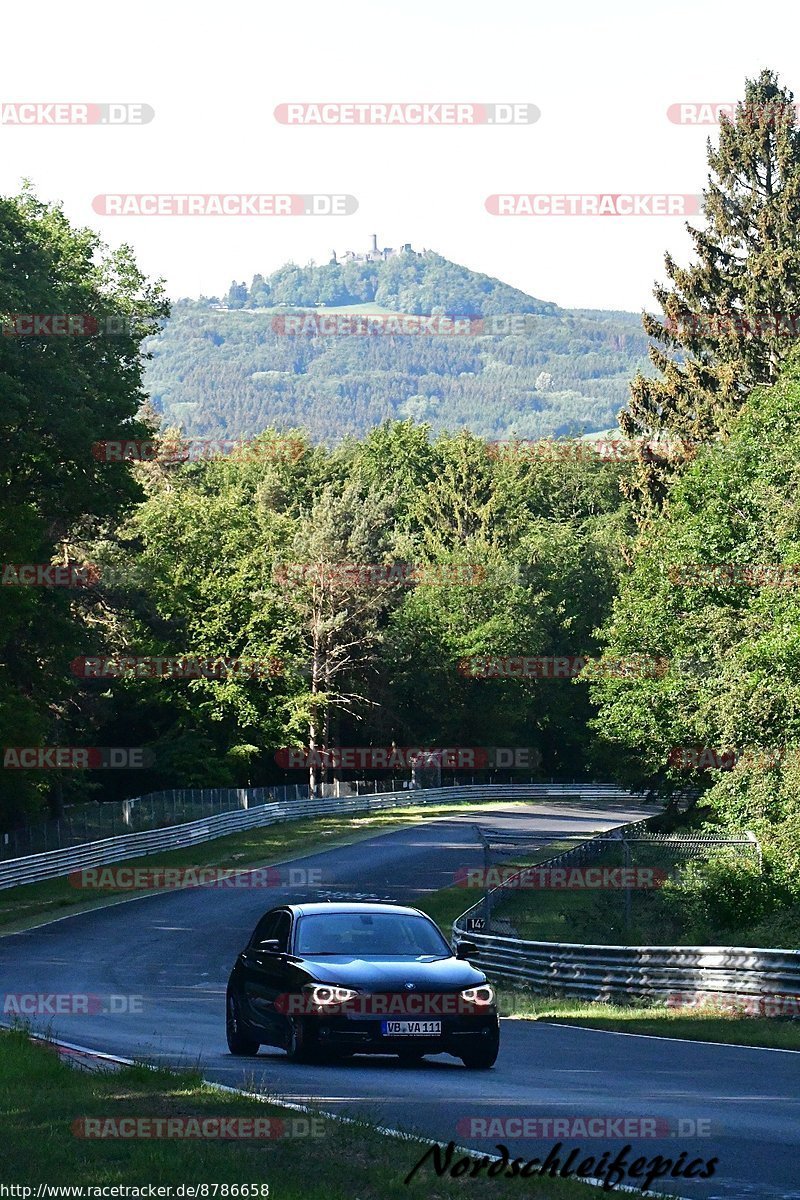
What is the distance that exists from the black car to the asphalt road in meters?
0.27

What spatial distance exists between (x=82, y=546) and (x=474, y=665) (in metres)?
28.5

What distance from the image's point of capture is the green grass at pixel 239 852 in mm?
40375

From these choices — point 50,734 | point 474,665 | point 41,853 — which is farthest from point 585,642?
point 41,853

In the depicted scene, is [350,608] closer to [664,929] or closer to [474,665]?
[474,665]

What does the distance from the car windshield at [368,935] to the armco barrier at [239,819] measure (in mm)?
29370

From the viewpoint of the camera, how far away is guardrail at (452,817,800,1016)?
63.0 ft

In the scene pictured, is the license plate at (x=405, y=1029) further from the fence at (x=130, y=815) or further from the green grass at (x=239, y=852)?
the fence at (x=130, y=815)

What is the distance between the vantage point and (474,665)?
86.8m

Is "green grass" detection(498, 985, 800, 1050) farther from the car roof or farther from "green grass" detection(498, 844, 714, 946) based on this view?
the car roof
